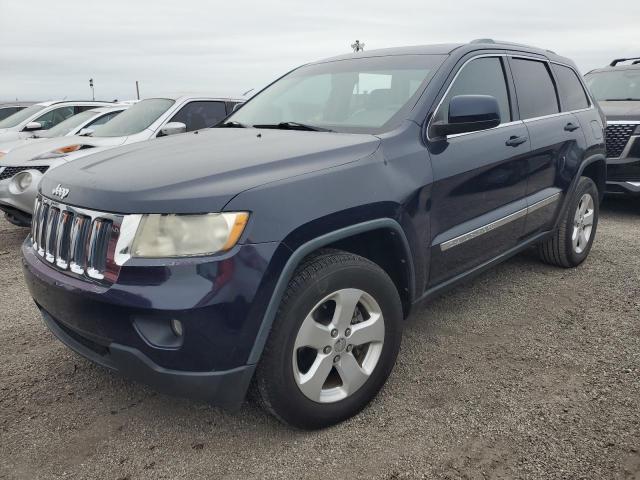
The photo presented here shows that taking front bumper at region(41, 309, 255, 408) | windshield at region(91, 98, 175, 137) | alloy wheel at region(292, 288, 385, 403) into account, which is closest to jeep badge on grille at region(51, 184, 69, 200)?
front bumper at region(41, 309, 255, 408)

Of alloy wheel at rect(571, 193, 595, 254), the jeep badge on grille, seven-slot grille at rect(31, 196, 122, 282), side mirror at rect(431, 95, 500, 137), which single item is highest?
→ side mirror at rect(431, 95, 500, 137)

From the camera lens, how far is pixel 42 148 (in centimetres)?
614

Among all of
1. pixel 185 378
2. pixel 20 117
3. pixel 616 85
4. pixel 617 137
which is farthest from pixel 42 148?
pixel 616 85

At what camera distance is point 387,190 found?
2.47m

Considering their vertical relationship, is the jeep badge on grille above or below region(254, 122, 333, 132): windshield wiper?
below

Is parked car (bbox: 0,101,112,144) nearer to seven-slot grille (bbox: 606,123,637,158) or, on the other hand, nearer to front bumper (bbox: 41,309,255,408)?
front bumper (bbox: 41,309,255,408)

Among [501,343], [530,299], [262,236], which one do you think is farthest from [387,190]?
[530,299]

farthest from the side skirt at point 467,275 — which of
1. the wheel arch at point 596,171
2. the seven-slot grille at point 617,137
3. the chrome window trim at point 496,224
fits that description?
the seven-slot grille at point 617,137

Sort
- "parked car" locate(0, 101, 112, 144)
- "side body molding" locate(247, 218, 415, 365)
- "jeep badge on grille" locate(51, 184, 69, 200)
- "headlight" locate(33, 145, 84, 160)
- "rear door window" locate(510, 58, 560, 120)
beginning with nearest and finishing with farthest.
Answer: "side body molding" locate(247, 218, 415, 365)
"jeep badge on grille" locate(51, 184, 69, 200)
"rear door window" locate(510, 58, 560, 120)
"headlight" locate(33, 145, 84, 160)
"parked car" locate(0, 101, 112, 144)

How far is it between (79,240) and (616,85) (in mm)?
7916

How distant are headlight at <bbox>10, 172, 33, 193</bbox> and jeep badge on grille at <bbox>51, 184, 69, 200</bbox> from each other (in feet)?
11.3

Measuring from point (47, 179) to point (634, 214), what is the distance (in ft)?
22.5

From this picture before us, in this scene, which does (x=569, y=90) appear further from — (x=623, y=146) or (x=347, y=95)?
(x=623, y=146)

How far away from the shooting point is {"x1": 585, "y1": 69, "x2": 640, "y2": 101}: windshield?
7.50 m
